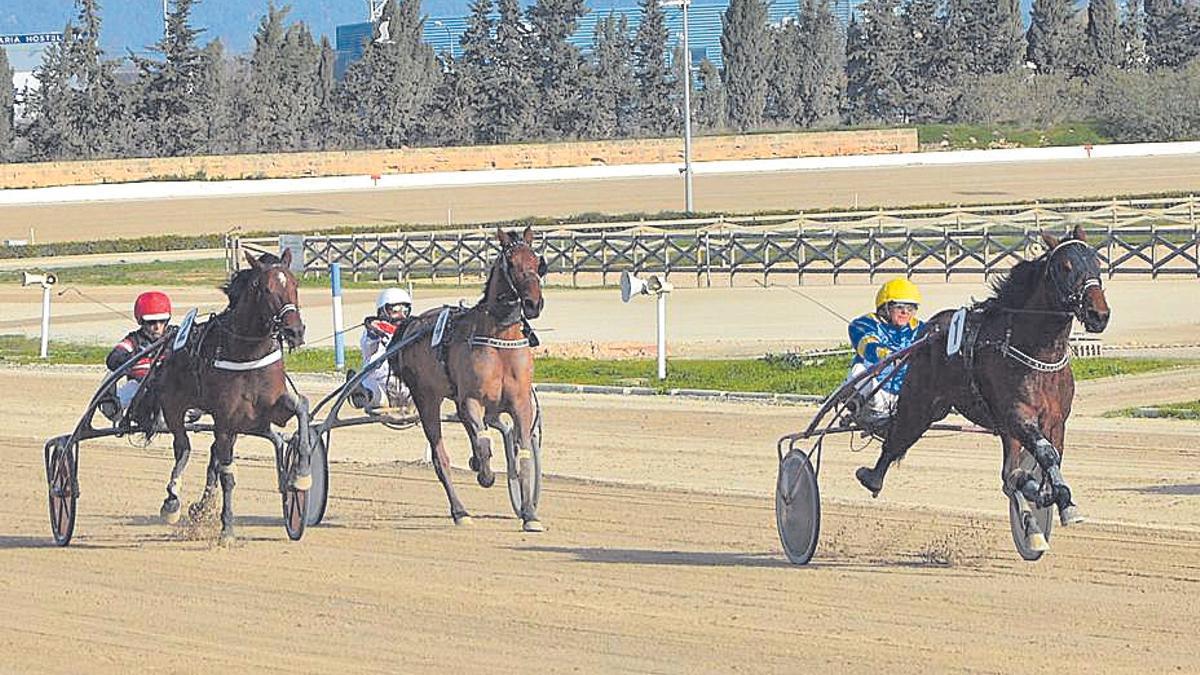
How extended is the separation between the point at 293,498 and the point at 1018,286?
4397mm

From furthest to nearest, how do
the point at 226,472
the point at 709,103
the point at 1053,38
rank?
the point at 709,103 < the point at 1053,38 < the point at 226,472

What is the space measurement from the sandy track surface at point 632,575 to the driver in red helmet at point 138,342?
82 cm

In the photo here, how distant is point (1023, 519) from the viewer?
9.77 metres

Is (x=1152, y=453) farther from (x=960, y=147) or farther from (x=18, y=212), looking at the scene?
(x=960, y=147)

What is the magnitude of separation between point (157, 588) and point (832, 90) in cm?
8632

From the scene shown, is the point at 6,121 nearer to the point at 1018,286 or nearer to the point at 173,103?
the point at 173,103

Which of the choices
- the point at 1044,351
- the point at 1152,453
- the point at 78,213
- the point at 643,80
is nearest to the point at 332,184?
the point at 78,213

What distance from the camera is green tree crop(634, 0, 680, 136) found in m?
91.2

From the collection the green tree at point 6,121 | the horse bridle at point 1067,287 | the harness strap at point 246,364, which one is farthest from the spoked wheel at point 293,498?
the green tree at point 6,121

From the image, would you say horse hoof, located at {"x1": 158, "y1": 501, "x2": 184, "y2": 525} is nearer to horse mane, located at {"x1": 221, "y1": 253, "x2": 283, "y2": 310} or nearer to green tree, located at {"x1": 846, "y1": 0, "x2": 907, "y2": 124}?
horse mane, located at {"x1": 221, "y1": 253, "x2": 283, "y2": 310}

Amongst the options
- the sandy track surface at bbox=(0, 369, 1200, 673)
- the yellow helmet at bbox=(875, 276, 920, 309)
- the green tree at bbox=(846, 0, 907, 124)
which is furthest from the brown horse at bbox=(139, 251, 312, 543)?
the green tree at bbox=(846, 0, 907, 124)

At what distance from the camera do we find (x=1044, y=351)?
938 cm

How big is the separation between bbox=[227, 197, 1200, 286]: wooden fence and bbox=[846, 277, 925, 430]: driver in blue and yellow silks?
71.4 ft

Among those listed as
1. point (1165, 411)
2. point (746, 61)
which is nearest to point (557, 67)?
point (746, 61)
